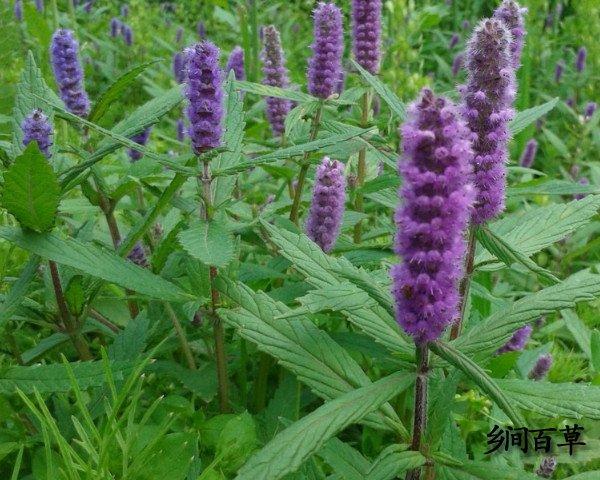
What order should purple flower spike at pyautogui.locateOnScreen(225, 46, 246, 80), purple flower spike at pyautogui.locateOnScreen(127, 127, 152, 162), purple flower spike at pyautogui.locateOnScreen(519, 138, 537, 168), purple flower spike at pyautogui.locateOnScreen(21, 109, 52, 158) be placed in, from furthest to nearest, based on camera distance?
purple flower spike at pyautogui.locateOnScreen(519, 138, 537, 168) < purple flower spike at pyautogui.locateOnScreen(225, 46, 246, 80) < purple flower spike at pyautogui.locateOnScreen(127, 127, 152, 162) < purple flower spike at pyautogui.locateOnScreen(21, 109, 52, 158)

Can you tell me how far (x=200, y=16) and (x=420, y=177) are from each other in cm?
624

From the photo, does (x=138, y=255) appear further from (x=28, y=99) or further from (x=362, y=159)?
(x=362, y=159)

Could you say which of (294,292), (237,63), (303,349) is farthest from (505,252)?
(237,63)

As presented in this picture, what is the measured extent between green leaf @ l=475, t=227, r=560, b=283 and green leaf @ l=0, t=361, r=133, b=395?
880mm

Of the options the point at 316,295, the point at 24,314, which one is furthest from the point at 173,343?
the point at 316,295

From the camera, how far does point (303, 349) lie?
1517mm

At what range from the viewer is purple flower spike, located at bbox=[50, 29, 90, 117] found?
2.36 meters

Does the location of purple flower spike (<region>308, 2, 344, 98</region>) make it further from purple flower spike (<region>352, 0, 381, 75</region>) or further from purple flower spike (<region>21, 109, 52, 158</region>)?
purple flower spike (<region>21, 109, 52, 158</region>)

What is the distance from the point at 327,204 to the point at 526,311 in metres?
0.77

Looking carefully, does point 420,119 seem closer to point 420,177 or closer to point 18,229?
point 420,177

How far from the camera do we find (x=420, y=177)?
1.15m

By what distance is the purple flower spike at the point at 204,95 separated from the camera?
1689mm

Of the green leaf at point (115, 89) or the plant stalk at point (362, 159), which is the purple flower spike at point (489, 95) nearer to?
the green leaf at point (115, 89)

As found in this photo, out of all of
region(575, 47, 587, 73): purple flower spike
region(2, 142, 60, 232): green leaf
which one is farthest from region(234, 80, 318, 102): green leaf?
region(575, 47, 587, 73): purple flower spike
